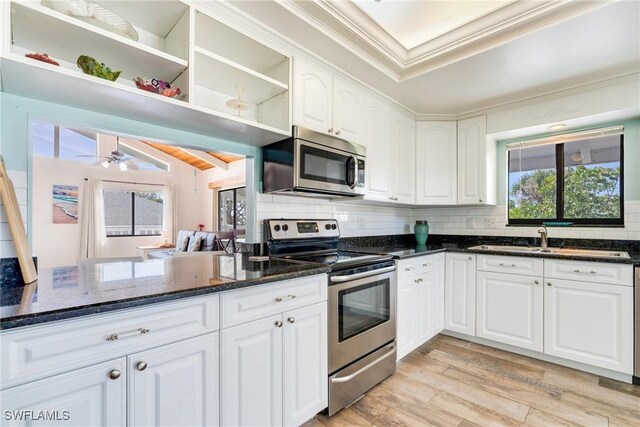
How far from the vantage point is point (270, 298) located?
141 cm

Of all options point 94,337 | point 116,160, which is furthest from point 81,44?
point 116,160

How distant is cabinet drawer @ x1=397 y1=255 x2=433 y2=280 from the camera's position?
7.59 ft

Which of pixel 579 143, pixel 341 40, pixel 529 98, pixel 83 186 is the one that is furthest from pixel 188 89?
pixel 83 186

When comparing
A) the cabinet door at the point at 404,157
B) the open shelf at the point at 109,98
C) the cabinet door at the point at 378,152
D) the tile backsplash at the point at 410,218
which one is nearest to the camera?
the open shelf at the point at 109,98

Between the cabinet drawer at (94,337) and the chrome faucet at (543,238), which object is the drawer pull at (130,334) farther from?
the chrome faucet at (543,238)

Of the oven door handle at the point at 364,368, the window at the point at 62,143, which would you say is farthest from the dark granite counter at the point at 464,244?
the window at the point at 62,143

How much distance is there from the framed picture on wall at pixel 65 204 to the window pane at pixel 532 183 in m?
7.29

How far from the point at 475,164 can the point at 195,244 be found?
461cm

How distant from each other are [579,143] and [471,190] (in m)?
1.05

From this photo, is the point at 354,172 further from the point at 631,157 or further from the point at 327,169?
the point at 631,157

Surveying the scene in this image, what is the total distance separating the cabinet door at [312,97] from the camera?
1.96 metres

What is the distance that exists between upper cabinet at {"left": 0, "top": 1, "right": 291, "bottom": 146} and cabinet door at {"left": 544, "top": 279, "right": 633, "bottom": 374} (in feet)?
8.02

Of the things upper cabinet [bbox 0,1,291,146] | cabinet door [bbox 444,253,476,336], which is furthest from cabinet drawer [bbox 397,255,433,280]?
upper cabinet [bbox 0,1,291,146]

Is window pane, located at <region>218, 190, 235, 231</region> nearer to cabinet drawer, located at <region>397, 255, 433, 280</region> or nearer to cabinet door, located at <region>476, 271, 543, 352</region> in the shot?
cabinet drawer, located at <region>397, 255, 433, 280</region>
